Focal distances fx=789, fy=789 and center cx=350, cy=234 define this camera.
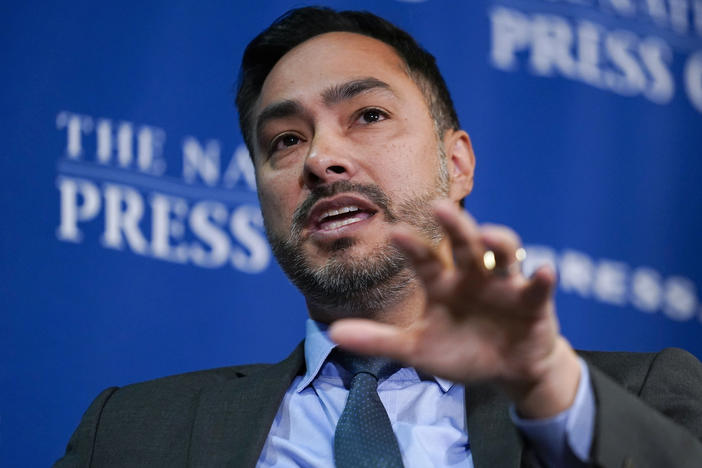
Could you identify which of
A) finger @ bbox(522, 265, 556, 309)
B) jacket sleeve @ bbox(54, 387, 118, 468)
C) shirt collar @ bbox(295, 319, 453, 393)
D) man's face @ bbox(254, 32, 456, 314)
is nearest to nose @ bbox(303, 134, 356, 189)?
man's face @ bbox(254, 32, 456, 314)

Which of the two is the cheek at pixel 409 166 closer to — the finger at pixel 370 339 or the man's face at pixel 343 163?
the man's face at pixel 343 163

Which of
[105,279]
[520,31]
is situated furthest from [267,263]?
[520,31]

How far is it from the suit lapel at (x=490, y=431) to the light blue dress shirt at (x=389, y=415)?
1.9 inches

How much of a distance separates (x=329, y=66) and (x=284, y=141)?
0.18 metres

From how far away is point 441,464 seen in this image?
1.23 metres

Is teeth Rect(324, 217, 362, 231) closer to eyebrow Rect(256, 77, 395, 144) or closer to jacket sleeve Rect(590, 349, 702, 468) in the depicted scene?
eyebrow Rect(256, 77, 395, 144)

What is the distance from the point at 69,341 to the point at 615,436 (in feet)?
4.01

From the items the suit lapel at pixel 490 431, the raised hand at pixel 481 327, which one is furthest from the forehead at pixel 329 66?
the raised hand at pixel 481 327

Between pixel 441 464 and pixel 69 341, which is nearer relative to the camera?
pixel 441 464

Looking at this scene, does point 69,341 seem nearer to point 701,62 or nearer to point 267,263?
point 267,263

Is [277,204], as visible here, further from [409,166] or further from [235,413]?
[235,413]

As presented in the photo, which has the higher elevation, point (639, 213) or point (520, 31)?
point (520, 31)

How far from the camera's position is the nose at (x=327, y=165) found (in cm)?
139

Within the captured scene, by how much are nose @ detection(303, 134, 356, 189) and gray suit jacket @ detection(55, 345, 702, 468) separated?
33 cm
